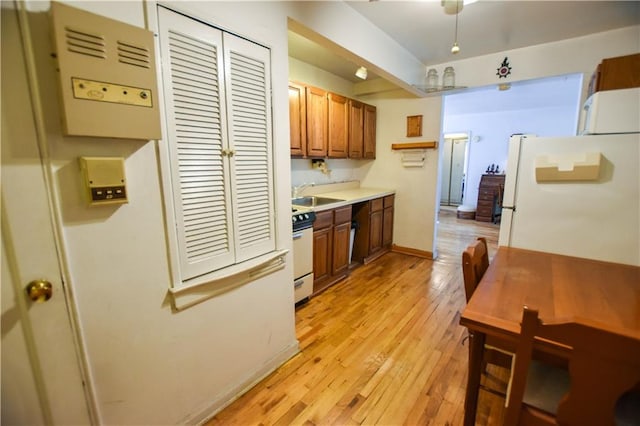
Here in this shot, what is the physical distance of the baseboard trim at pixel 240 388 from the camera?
1.44m

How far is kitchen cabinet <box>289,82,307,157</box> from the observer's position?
279 centimetres

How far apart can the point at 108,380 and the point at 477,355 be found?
4.96ft

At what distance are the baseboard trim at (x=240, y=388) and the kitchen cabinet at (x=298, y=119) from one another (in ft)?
6.12

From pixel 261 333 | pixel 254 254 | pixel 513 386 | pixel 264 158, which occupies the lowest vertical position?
pixel 261 333

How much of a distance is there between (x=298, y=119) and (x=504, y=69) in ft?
7.38

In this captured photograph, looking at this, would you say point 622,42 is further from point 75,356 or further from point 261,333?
point 75,356

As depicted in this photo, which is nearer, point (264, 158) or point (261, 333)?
point (264, 158)

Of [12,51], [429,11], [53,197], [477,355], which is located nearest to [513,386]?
[477,355]

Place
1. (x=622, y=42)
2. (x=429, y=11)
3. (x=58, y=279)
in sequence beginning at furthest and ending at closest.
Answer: (x=622, y=42), (x=429, y=11), (x=58, y=279)

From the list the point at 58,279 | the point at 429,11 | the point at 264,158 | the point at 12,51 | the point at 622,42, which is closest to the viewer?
the point at 12,51

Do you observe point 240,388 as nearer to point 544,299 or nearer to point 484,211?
point 544,299

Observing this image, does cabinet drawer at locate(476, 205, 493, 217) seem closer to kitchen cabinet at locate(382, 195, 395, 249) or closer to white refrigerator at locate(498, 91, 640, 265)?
kitchen cabinet at locate(382, 195, 395, 249)

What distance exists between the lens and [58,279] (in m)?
0.94

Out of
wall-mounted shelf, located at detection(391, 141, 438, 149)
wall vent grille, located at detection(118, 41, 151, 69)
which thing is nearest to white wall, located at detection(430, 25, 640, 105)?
wall-mounted shelf, located at detection(391, 141, 438, 149)
